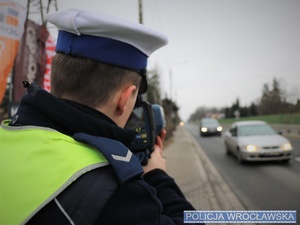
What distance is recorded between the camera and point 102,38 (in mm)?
→ 955

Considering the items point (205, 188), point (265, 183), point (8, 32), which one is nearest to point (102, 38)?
point (8, 32)

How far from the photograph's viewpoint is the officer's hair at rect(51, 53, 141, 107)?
93cm

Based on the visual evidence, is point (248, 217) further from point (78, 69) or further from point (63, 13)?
point (63, 13)

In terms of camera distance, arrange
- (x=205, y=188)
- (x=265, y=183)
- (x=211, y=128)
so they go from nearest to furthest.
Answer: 1. (x=205, y=188)
2. (x=265, y=183)
3. (x=211, y=128)

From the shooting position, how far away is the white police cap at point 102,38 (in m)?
0.94

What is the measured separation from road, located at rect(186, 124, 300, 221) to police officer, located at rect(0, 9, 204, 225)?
12.3ft

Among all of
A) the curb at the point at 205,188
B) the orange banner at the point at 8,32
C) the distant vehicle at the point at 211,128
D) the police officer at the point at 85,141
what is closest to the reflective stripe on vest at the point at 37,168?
the police officer at the point at 85,141

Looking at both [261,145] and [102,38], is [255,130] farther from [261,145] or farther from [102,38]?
[102,38]

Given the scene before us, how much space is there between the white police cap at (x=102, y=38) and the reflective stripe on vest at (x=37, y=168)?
30 cm

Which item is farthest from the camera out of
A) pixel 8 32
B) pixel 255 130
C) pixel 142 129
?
pixel 255 130

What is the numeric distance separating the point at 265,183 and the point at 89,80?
20.3 feet

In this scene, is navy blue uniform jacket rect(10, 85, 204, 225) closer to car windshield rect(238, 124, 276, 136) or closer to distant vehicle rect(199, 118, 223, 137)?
car windshield rect(238, 124, 276, 136)

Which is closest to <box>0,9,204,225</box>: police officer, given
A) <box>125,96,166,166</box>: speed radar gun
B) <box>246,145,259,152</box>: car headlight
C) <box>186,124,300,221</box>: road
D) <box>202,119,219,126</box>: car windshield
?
<box>125,96,166,166</box>: speed radar gun

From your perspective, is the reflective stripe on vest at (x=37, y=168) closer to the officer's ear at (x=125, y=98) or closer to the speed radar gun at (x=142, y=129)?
the officer's ear at (x=125, y=98)
